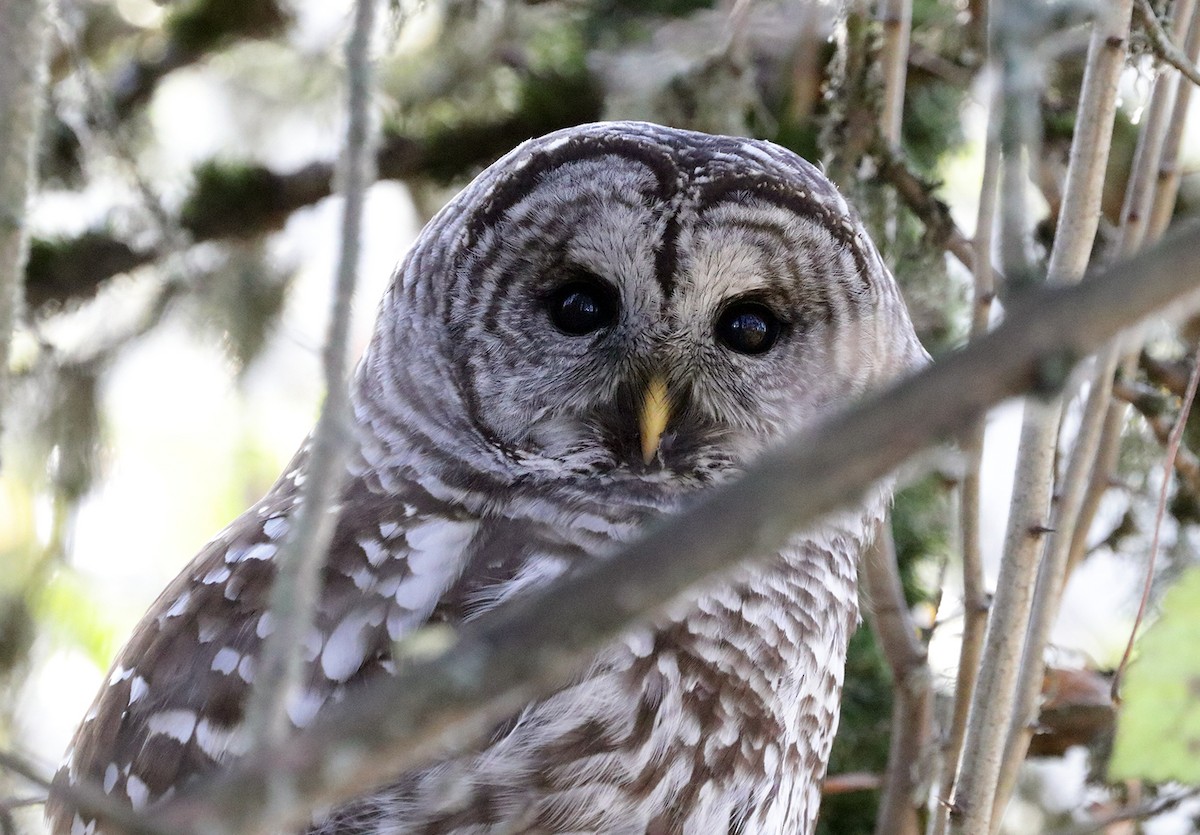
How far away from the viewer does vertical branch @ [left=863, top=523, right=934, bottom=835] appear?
7.65ft

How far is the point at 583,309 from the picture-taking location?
225cm

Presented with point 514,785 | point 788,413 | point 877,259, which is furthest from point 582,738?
point 877,259

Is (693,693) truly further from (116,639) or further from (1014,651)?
(116,639)

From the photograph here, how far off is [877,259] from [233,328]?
83.8 inches

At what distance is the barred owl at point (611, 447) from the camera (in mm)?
1907

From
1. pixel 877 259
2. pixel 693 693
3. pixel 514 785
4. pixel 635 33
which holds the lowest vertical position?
pixel 514 785

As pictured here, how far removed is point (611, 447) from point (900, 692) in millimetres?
699

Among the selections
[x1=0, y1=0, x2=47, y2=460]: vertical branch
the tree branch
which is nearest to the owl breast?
[x1=0, y1=0, x2=47, y2=460]: vertical branch

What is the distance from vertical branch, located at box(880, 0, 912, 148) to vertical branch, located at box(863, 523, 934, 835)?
771mm

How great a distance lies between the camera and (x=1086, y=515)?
2.39 metres

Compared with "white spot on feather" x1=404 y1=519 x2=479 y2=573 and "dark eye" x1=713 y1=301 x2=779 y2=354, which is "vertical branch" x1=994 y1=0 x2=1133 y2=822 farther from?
"white spot on feather" x1=404 y1=519 x2=479 y2=573

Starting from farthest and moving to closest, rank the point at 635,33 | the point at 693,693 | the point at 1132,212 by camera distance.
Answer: the point at 635,33
the point at 1132,212
the point at 693,693

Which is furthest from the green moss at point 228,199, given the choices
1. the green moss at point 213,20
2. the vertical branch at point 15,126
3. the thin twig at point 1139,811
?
the thin twig at point 1139,811

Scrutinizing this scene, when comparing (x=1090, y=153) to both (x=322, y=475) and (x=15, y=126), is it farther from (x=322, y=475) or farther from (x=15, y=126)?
(x=15, y=126)
